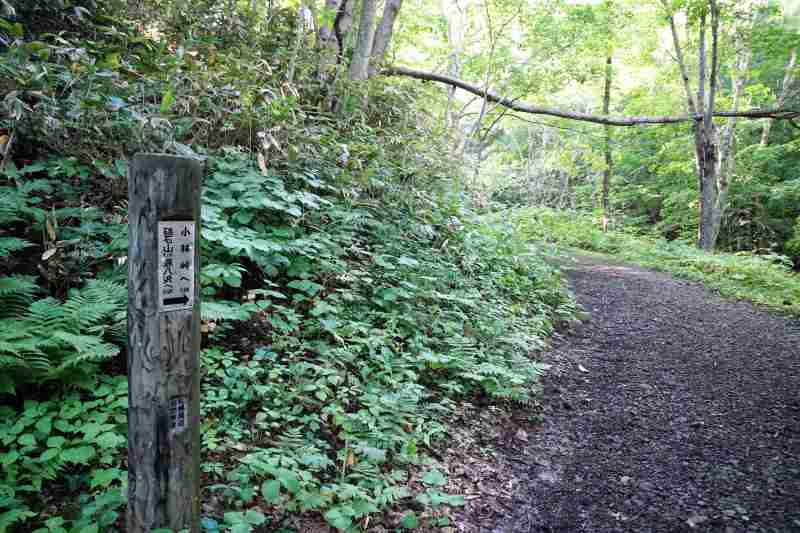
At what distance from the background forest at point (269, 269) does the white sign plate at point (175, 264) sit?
0.88 meters

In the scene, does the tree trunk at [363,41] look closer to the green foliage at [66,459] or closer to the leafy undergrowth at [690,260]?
the leafy undergrowth at [690,260]

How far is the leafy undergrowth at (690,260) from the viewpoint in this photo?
32.0ft

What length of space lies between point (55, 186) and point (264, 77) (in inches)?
113

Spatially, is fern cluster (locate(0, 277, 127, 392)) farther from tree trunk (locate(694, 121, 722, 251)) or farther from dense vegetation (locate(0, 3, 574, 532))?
tree trunk (locate(694, 121, 722, 251))

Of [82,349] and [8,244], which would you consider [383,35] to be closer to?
[8,244]

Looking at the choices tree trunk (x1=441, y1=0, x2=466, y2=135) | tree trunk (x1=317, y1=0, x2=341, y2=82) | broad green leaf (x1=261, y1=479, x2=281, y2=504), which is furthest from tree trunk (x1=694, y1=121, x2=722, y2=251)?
broad green leaf (x1=261, y1=479, x2=281, y2=504)

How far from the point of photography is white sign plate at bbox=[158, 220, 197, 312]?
1.77 meters

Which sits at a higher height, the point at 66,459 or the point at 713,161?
the point at 713,161

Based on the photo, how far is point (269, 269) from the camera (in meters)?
3.84

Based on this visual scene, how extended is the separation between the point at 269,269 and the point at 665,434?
357cm

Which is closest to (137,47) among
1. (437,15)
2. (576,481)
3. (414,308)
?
(414,308)

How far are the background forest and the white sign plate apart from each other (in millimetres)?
881

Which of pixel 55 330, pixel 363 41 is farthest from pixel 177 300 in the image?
pixel 363 41

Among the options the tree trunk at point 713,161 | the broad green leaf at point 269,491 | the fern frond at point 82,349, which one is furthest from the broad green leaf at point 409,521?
the tree trunk at point 713,161
